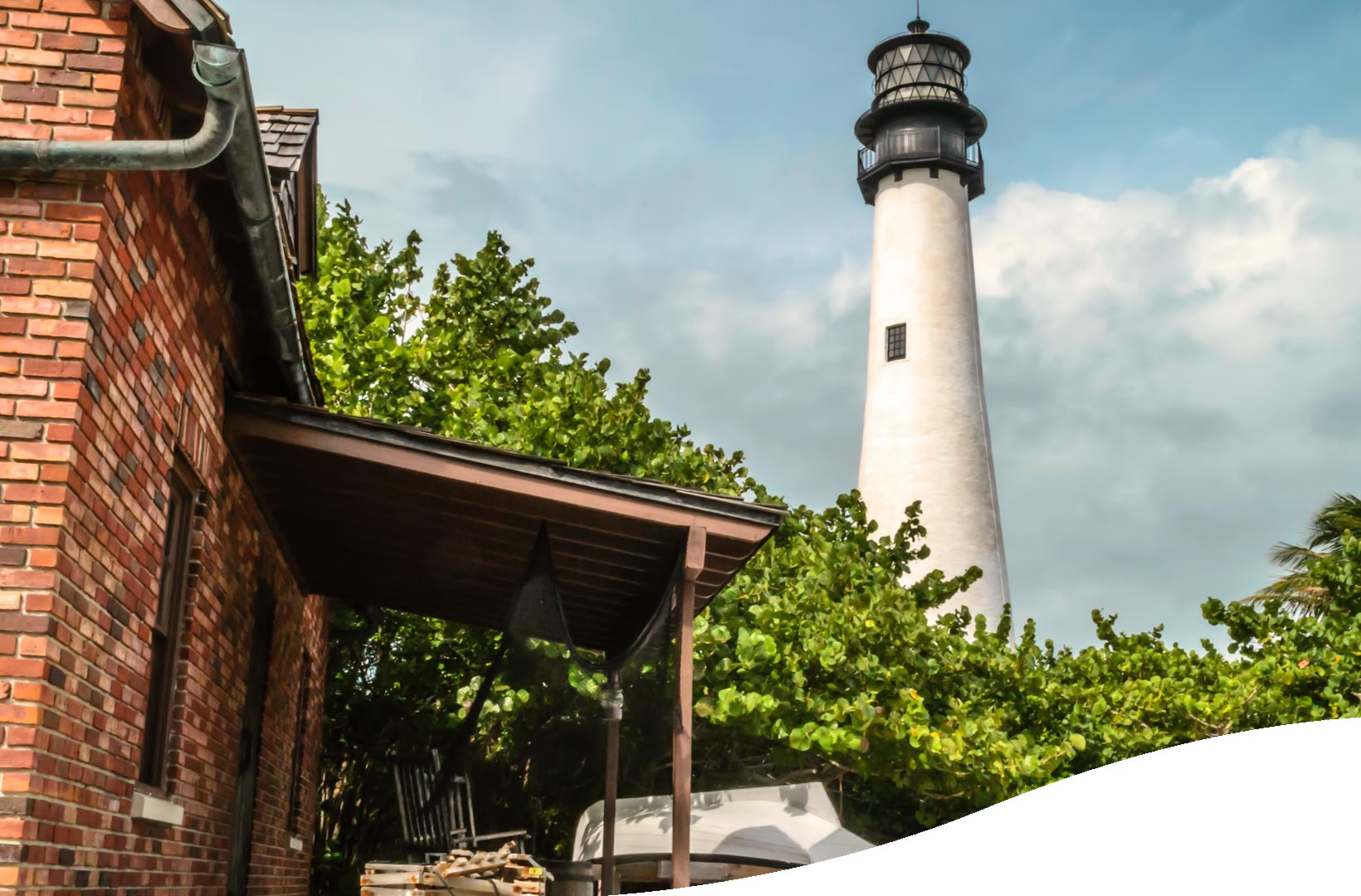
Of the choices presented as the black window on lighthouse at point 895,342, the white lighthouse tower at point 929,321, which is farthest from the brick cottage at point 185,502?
the black window on lighthouse at point 895,342

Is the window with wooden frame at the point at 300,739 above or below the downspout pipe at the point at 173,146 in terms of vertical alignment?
below

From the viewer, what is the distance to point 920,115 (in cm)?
3086

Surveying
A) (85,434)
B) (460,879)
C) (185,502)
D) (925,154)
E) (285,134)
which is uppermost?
(925,154)

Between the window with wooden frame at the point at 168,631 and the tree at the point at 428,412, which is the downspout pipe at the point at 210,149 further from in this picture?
the tree at the point at 428,412

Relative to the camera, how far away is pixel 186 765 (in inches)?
242

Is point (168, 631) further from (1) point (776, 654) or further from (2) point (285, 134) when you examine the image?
(1) point (776, 654)

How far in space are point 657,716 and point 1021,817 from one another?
18.3 ft

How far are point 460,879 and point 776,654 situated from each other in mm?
6980

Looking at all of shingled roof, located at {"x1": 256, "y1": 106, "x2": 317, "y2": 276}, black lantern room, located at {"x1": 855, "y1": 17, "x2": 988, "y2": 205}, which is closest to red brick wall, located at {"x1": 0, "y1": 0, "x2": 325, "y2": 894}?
shingled roof, located at {"x1": 256, "y1": 106, "x2": 317, "y2": 276}

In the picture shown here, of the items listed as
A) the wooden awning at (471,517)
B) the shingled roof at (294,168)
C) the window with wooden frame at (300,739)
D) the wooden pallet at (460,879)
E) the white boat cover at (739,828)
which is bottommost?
the wooden pallet at (460,879)

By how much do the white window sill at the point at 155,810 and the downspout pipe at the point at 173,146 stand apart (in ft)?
8.17

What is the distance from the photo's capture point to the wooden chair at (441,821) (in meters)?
7.52

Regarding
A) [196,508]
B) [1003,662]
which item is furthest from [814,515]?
[196,508]

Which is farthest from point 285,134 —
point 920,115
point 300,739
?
point 920,115
